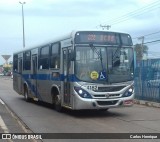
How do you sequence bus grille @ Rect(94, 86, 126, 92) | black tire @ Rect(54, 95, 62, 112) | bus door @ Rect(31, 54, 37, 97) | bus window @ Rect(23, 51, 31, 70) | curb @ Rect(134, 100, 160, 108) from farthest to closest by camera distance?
bus window @ Rect(23, 51, 31, 70), bus door @ Rect(31, 54, 37, 97), curb @ Rect(134, 100, 160, 108), black tire @ Rect(54, 95, 62, 112), bus grille @ Rect(94, 86, 126, 92)

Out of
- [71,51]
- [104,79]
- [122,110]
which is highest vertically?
[71,51]

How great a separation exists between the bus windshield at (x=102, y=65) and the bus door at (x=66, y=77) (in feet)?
2.05

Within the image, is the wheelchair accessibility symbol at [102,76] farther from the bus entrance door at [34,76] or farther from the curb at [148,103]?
the bus entrance door at [34,76]

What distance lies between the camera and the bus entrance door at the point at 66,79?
15279 mm

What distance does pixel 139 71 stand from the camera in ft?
73.0

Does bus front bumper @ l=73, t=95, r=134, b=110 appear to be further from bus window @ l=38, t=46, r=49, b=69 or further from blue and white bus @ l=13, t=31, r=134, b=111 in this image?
bus window @ l=38, t=46, r=49, b=69

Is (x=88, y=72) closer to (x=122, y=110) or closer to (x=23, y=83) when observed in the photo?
(x=122, y=110)

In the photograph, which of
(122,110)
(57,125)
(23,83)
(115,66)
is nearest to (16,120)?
(57,125)

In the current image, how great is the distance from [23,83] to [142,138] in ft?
44.5

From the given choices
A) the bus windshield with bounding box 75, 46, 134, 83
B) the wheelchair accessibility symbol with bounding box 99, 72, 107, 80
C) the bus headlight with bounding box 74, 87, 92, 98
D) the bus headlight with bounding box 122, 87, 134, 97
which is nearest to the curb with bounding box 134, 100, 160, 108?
the bus headlight with bounding box 122, 87, 134, 97

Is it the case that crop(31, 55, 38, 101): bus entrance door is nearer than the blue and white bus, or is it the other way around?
the blue and white bus

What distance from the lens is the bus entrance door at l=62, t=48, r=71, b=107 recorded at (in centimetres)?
1528

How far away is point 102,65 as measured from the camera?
49.1 feet

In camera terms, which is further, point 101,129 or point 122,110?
point 122,110
